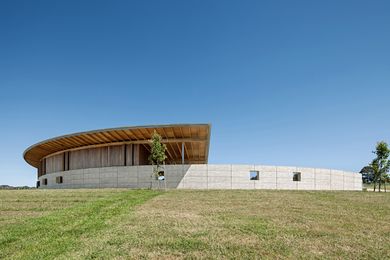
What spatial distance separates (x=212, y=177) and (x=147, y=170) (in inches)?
255

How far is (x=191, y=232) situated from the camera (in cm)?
844

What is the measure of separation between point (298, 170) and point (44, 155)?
3953 cm

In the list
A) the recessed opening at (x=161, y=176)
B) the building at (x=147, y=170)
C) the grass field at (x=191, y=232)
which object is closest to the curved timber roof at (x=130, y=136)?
the building at (x=147, y=170)

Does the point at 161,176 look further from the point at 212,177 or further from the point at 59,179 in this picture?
the point at 59,179

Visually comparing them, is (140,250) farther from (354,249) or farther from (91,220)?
(354,249)

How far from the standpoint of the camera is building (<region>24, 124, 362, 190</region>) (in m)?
26.7

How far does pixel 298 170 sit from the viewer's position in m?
29.4

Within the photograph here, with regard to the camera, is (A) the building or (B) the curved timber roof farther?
(B) the curved timber roof

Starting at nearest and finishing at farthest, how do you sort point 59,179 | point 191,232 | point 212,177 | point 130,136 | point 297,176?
1. point 191,232
2. point 212,177
3. point 297,176
4. point 130,136
5. point 59,179

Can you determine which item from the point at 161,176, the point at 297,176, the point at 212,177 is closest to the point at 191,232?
the point at 212,177

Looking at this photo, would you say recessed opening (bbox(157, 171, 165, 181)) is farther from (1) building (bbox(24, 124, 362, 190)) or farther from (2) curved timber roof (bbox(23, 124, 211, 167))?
(2) curved timber roof (bbox(23, 124, 211, 167))

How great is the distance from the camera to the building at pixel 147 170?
2673 cm

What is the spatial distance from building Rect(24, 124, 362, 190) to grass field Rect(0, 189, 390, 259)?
1359 cm

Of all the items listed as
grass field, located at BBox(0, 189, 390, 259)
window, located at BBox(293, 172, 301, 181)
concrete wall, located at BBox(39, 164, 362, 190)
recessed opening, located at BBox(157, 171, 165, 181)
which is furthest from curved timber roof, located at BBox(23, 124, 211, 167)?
grass field, located at BBox(0, 189, 390, 259)
